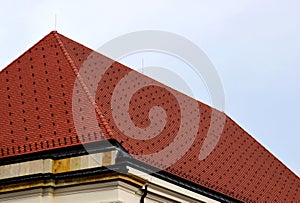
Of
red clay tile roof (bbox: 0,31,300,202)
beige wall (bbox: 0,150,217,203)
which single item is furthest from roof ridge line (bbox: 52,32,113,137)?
beige wall (bbox: 0,150,217,203)

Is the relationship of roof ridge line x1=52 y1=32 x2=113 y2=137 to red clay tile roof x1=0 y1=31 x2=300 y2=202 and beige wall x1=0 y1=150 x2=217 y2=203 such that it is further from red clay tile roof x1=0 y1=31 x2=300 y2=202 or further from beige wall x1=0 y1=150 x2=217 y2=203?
beige wall x1=0 y1=150 x2=217 y2=203

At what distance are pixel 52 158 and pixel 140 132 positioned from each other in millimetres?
3287

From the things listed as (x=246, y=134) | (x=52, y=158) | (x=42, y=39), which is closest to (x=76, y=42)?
(x=42, y=39)

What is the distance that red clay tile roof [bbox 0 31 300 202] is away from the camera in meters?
22.5

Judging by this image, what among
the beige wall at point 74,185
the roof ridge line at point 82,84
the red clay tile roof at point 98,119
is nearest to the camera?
the beige wall at point 74,185

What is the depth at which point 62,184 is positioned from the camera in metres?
21.5

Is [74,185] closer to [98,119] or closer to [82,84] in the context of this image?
[98,119]

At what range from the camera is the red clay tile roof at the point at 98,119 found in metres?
22.5

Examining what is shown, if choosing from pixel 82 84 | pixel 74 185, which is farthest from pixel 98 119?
pixel 74 185

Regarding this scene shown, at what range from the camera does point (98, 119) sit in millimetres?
22406

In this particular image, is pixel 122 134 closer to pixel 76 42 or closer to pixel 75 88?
pixel 75 88

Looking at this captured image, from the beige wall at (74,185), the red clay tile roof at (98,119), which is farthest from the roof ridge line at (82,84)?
the beige wall at (74,185)

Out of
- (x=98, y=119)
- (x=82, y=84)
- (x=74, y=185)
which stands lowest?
(x=74, y=185)

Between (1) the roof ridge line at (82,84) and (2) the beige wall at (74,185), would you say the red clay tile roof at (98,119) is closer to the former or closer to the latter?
(1) the roof ridge line at (82,84)
